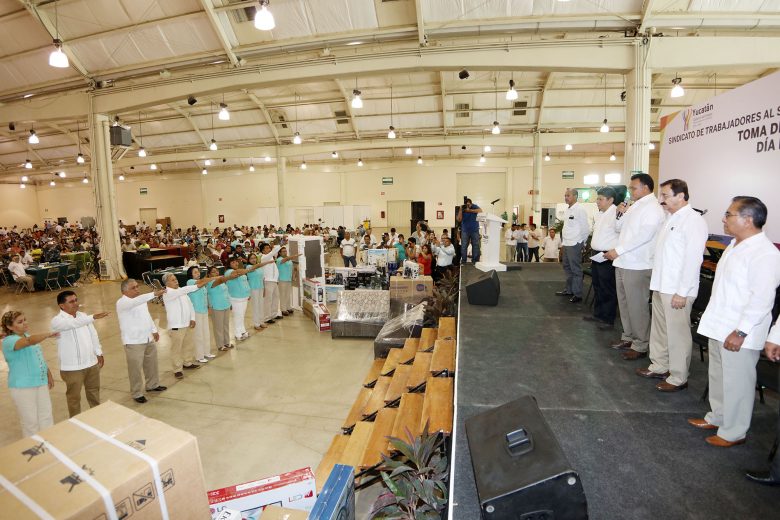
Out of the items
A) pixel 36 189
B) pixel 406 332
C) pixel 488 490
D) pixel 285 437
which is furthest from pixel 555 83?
pixel 36 189

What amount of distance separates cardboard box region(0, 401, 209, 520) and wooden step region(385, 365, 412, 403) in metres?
2.79

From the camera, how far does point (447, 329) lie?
5.07m

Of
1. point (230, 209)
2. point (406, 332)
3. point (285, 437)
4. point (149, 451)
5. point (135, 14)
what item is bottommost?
point (285, 437)

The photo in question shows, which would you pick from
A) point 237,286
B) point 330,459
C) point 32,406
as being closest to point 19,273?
point 237,286

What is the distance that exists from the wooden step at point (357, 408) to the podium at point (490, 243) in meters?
3.19

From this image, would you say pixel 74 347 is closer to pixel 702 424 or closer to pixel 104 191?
pixel 702 424

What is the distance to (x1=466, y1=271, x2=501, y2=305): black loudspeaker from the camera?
5.05 metres

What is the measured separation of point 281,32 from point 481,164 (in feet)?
52.1

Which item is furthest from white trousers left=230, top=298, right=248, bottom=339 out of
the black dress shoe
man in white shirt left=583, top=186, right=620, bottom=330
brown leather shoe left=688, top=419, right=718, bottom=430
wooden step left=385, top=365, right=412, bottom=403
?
the black dress shoe

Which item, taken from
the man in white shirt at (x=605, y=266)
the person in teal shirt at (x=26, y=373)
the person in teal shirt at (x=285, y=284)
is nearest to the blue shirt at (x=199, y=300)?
the person in teal shirt at (x=26, y=373)

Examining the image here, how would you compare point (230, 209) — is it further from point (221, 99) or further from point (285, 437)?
point (285, 437)

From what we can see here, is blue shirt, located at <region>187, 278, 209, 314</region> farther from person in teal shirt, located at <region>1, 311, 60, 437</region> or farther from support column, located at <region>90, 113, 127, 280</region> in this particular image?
support column, located at <region>90, 113, 127, 280</region>

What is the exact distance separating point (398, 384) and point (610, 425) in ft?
7.86

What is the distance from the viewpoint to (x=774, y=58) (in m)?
6.94
